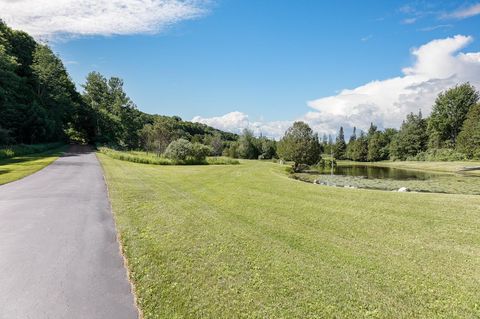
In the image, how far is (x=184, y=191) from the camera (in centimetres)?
1395

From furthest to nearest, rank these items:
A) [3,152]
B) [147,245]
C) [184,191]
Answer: [3,152] → [184,191] → [147,245]

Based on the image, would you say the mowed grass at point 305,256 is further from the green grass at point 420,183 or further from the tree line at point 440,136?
the tree line at point 440,136

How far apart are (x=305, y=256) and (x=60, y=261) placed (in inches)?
216

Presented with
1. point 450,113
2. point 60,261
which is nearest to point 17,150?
point 60,261

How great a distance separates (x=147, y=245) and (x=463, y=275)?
23.1 ft

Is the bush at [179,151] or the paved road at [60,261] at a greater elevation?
the bush at [179,151]

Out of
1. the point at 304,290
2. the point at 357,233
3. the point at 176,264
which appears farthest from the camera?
the point at 357,233

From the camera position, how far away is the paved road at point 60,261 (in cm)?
432

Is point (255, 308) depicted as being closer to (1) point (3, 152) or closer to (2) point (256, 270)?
(2) point (256, 270)

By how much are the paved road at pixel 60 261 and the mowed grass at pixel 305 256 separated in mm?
426

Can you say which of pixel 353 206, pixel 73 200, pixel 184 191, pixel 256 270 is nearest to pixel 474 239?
pixel 353 206

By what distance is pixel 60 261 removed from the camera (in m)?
5.81

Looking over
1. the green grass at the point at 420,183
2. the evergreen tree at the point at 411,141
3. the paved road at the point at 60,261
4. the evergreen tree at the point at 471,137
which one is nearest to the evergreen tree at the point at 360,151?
the evergreen tree at the point at 411,141

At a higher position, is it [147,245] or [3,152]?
[3,152]
